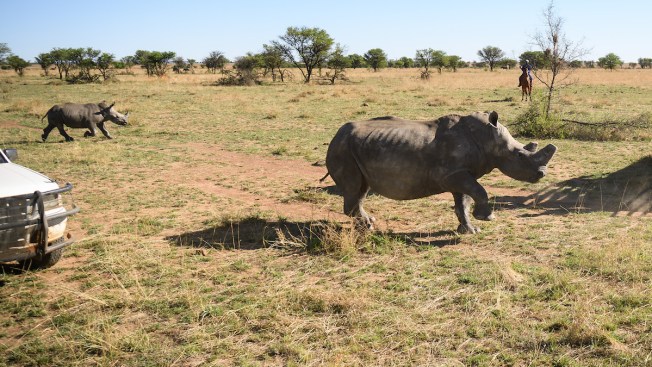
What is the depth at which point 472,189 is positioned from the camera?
257 inches

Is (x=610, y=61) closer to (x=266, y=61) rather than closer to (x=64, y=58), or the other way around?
(x=266, y=61)

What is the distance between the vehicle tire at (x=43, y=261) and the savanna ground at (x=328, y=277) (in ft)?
0.36

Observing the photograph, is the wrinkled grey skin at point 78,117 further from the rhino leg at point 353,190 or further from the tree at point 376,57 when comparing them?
the tree at point 376,57

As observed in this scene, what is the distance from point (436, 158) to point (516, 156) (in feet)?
3.46

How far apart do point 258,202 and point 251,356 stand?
17.2 ft

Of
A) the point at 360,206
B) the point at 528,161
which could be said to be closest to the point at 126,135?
the point at 360,206

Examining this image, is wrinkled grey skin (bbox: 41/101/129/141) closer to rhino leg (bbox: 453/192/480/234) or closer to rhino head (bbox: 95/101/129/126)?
rhino head (bbox: 95/101/129/126)

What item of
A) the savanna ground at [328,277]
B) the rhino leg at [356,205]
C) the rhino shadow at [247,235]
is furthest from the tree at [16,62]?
the rhino leg at [356,205]

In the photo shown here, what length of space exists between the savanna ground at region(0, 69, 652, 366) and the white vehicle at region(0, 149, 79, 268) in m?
0.43

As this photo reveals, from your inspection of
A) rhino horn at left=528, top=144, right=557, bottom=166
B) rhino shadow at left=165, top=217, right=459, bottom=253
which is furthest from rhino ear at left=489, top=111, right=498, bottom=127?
rhino shadow at left=165, top=217, right=459, bottom=253

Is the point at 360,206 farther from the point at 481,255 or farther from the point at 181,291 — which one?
the point at 181,291

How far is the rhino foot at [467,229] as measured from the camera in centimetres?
686

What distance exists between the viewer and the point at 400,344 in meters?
4.16

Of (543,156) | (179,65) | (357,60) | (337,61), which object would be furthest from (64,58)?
(543,156)
